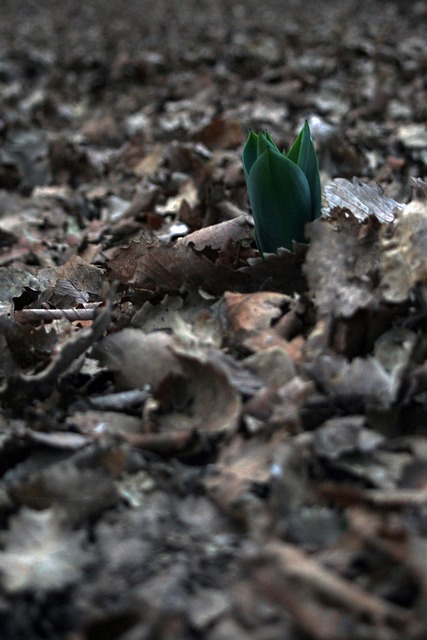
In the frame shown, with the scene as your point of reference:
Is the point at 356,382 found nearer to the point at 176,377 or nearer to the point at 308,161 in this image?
the point at 176,377

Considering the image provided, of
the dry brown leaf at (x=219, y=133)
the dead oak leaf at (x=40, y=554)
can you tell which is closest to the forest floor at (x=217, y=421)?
the dead oak leaf at (x=40, y=554)

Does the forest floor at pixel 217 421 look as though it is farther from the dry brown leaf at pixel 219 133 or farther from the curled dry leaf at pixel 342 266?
the dry brown leaf at pixel 219 133

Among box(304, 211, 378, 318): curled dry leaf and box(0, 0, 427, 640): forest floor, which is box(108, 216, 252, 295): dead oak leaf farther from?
box(304, 211, 378, 318): curled dry leaf

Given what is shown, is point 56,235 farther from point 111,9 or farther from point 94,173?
point 111,9

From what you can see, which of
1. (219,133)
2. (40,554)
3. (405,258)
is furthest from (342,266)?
(219,133)

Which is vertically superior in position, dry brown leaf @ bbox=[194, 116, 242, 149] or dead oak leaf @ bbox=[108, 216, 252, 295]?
dead oak leaf @ bbox=[108, 216, 252, 295]

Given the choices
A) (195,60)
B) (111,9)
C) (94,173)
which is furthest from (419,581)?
(111,9)

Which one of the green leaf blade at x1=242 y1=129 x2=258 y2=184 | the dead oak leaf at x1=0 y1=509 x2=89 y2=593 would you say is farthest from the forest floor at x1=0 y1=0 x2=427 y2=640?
the green leaf blade at x1=242 y1=129 x2=258 y2=184
